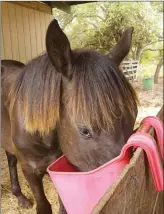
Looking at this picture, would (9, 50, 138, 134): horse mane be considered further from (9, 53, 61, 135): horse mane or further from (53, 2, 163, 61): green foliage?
(53, 2, 163, 61): green foliage

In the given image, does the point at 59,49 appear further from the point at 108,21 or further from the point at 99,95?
the point at 108,21

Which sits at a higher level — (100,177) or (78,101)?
(78,101)

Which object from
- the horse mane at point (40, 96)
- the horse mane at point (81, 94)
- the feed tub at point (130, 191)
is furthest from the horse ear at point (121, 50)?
the feed tub at point (130, 191)

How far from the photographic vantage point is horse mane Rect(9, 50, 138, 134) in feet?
2.24

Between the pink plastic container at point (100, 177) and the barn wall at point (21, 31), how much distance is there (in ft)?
7.49

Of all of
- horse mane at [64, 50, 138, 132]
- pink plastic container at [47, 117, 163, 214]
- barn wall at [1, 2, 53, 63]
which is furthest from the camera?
barn wall at [1, 2, 53, 63]

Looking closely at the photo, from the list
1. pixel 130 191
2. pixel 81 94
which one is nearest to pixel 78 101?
pixel 81 94

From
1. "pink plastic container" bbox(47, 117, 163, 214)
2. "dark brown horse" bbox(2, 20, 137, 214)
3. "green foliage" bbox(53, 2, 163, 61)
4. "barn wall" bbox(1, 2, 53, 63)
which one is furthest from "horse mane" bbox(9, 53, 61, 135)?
"green foliage" bbox(53, 2, 163, 61)

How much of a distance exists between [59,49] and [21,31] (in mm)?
2526

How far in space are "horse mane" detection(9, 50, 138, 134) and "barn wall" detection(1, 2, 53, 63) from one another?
6.69ft

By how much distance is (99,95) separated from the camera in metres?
0.69

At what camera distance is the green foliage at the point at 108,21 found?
391 cm

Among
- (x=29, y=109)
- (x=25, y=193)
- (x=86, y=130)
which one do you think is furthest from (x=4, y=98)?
(x=25, y=193)

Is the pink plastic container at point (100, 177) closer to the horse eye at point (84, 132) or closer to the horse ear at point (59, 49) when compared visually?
the horse eye at point (84, 132)
